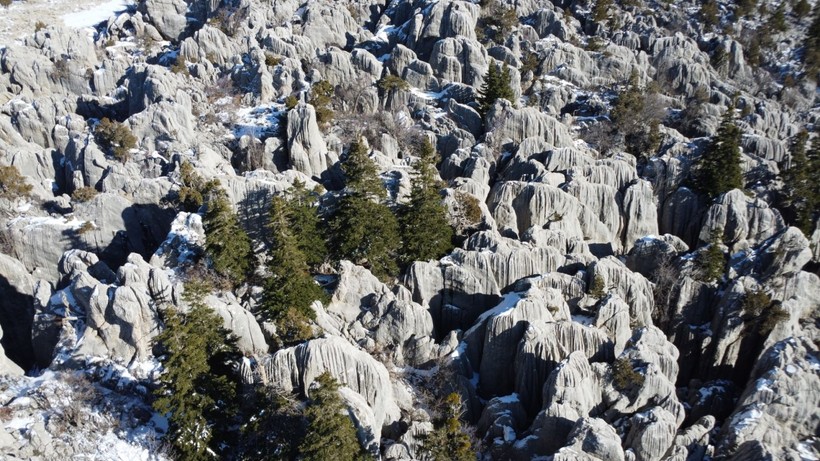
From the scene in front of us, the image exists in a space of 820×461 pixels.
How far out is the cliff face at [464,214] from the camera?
3453cm

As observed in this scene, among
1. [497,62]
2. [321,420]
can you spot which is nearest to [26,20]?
[497,62]

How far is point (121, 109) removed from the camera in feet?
213

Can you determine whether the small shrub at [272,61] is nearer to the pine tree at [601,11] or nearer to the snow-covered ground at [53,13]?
the snow-covered ground at [53,13]

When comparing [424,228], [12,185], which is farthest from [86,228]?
[424,228]

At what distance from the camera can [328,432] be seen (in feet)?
94.1

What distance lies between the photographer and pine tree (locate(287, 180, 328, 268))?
43250mm

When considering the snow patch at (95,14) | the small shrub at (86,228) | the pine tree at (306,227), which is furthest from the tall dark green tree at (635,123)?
the snow patch at (95,14)

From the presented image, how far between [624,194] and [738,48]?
42.5 metres

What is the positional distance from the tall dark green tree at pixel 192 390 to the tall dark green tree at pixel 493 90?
40.3 metres

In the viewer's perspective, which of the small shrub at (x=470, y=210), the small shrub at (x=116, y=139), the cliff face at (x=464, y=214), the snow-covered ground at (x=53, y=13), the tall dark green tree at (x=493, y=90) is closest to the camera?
the cliff face at (x=464, y=214)

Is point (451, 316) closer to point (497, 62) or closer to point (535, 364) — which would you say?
point (535, 364)

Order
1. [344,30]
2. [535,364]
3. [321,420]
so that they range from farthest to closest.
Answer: [344,30]
[535,364]
[321,420]

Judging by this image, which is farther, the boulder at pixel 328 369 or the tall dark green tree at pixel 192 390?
the boulder at pixel 328 369

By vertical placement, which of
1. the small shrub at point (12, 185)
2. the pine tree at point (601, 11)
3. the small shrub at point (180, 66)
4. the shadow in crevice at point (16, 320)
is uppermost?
the pine tree at point (601, 11)
